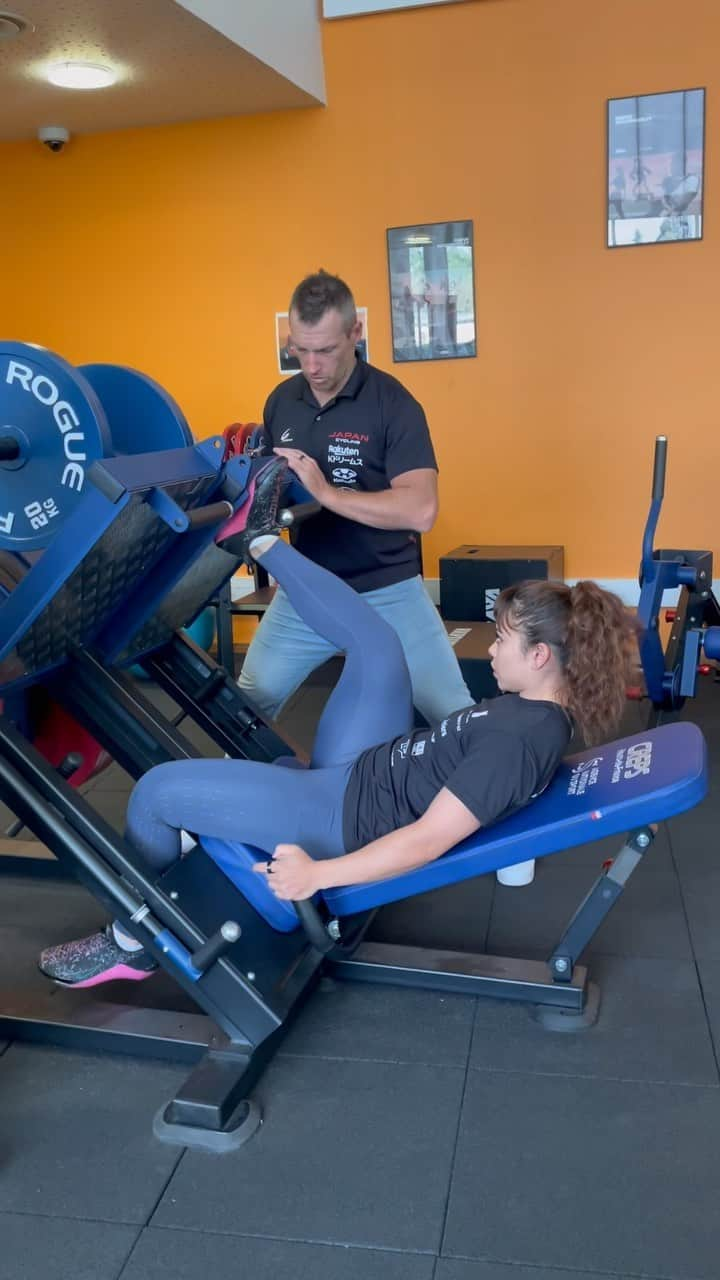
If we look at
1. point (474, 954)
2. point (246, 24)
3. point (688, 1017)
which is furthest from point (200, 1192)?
point (246, 24)

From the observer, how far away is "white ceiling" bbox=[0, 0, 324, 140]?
3611mm

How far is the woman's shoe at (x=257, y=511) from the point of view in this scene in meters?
2.13

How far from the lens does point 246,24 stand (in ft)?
13.2

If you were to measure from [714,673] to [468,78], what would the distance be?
2852 mm

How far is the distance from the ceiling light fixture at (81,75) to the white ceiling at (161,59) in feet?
0.18

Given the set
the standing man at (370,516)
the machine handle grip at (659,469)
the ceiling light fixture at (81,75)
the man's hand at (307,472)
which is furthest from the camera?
the ceiling light fixture at (81,75)

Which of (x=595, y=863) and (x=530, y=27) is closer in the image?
(x=595, y=863)

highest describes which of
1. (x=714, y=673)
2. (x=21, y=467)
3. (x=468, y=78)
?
(x=468, y=78)

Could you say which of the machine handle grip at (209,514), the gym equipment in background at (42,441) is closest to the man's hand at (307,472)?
the machine handle grip at (209,514)

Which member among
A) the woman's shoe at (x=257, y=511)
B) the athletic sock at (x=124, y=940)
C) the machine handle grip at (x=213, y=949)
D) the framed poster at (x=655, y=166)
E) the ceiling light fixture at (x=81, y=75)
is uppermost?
the ceiling light fixture at (x=81, y=75)

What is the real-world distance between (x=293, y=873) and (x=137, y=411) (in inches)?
40.8

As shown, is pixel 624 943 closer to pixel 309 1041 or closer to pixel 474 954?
pixel 474 954

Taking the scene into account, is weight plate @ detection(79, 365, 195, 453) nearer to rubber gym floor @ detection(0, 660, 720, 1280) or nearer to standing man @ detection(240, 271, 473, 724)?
standing man @ detection(240, 271, 473, 724)

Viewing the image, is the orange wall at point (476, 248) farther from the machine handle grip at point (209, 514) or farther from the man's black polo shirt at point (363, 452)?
the machine handle grip at point (209, 514)
